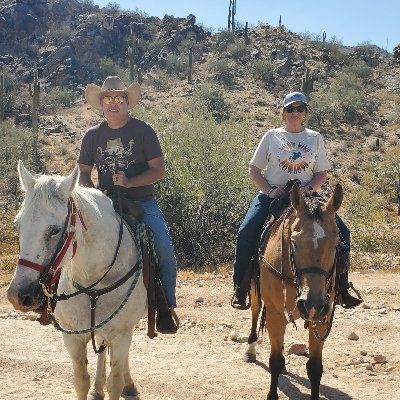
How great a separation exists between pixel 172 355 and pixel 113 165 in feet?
9.89

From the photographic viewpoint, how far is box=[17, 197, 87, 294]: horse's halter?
9.66ft

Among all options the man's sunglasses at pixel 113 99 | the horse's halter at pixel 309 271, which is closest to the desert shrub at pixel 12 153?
the man's sunglasses at pixel 113 99

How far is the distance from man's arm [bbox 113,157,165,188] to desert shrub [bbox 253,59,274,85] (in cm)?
4194

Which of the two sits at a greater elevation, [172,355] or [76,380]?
[76,380]

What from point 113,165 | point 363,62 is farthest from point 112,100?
point 363,62

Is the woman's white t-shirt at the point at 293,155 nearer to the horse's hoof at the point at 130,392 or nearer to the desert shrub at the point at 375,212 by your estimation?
the horse's hoof at the point at 130,392

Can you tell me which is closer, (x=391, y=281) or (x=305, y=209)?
(x=305, y=209)

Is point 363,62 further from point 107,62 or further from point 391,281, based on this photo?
point 391,281

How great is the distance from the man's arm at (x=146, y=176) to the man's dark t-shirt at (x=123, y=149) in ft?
0.21

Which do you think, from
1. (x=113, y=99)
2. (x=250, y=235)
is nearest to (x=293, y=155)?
(x=250, y=235)

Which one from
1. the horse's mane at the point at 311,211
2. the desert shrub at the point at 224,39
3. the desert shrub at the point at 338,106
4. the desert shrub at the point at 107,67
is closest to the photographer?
the horse's mane at the point at 311,211

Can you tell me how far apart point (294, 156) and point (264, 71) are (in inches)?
1642

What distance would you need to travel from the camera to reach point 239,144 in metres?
16.0

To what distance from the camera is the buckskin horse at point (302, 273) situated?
381cm
